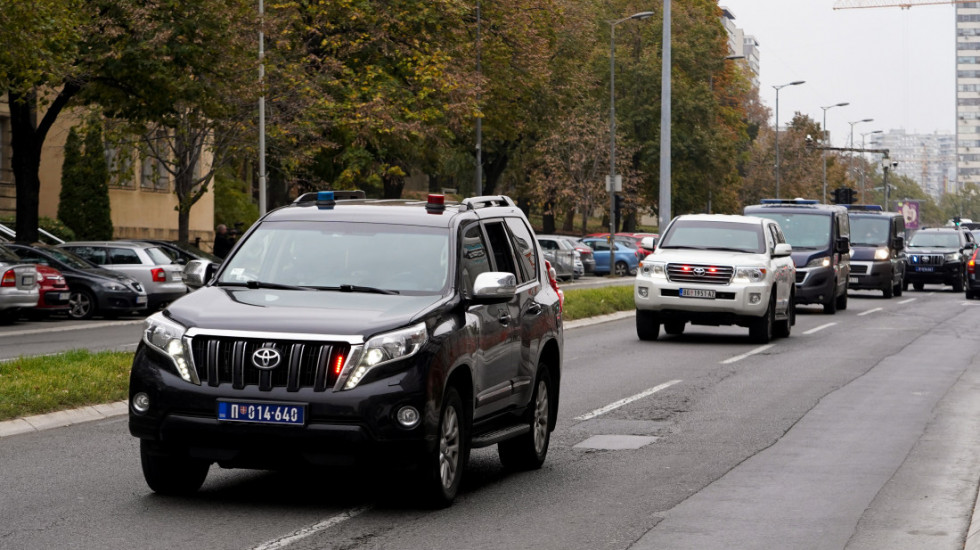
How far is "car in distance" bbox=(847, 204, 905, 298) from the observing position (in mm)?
40281

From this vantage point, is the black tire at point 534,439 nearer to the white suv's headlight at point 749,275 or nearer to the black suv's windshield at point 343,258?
the black suv's windshield at point 343,258

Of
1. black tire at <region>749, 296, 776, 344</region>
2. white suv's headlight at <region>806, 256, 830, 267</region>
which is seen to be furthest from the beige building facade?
black tire at <region>749, 296, 776, 344</region>

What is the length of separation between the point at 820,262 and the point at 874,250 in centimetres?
964

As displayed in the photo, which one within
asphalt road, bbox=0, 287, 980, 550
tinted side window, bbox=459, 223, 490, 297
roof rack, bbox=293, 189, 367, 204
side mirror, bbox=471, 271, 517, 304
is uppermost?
roof rack, bbox=293, 189, 367, 204

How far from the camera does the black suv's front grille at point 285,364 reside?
26.5 ft

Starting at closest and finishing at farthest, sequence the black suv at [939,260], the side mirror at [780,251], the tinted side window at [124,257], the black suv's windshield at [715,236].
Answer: the side mirror at [780,251], the black suv's windshield at [715,236], the tinted side window at [124,257], the black suv at [939,260]

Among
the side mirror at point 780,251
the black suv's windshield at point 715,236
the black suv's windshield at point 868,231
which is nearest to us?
the side mirror at point 780,251

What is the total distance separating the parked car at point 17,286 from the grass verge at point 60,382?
33.6 ft

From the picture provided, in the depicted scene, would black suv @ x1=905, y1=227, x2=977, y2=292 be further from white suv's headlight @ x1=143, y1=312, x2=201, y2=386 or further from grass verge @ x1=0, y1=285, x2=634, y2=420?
white suv's headlight @ x1=143, y1=312, x2=201, y2=386

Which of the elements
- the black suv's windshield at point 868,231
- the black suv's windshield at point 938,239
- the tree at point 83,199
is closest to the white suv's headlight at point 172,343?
the black suv's windshield at point 868,231

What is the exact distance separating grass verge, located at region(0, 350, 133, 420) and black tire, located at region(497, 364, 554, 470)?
4515mm

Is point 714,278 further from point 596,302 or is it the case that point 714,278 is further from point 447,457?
point 447,457

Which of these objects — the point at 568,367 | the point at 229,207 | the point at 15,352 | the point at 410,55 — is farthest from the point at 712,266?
the point at 229,207

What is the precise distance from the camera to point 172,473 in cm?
884
